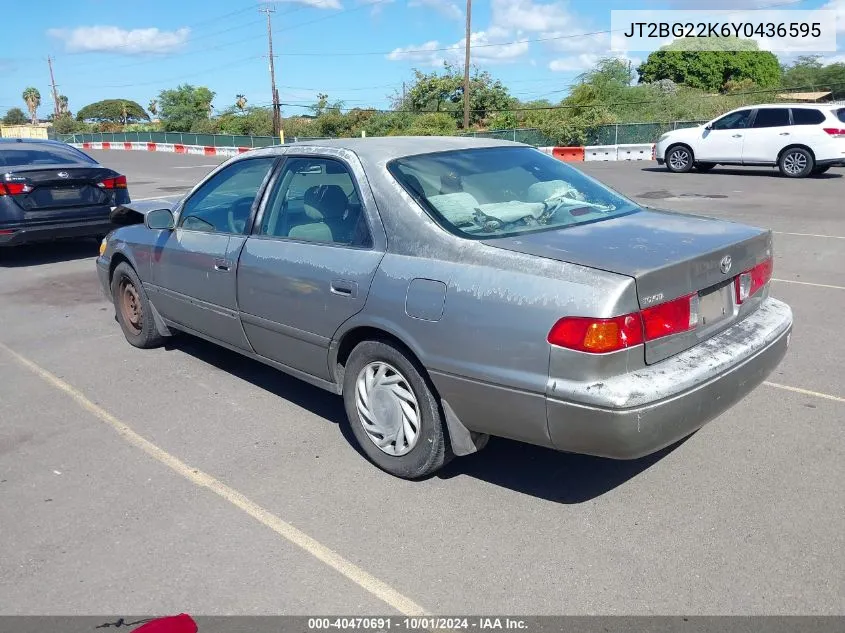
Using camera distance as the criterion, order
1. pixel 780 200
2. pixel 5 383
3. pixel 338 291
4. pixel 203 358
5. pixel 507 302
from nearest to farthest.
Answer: pixel 507 302, pixel 338 291, pixel 5 383, pixel 203 358, pixel 780 200

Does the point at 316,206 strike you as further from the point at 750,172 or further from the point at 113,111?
the point at 113,111

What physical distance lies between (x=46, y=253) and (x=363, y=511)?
8.96 metres

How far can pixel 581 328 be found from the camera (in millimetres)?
2898

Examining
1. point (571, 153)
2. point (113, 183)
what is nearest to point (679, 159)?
point (571, 153)

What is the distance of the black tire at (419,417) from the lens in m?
3.47

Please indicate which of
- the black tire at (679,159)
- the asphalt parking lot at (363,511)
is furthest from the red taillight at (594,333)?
the black tire at (679,159)

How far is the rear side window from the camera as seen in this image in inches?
673

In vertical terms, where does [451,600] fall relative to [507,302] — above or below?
below

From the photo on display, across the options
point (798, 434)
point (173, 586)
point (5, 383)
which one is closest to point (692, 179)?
point (798, 434)

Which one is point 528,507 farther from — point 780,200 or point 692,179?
point 692,179

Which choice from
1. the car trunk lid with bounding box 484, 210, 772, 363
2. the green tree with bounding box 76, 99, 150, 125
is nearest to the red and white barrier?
the car trunk lid with bounding box 484, 210, 772, 363

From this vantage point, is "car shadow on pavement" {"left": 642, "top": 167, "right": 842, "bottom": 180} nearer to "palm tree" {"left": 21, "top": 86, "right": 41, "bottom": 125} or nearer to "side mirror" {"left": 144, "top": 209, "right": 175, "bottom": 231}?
"side mirror" {"left": 144, "top": 209, "right": 175, "bottom": 231}

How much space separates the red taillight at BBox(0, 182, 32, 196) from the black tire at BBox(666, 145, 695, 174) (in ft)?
52.2

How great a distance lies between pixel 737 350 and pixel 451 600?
5.52ft
